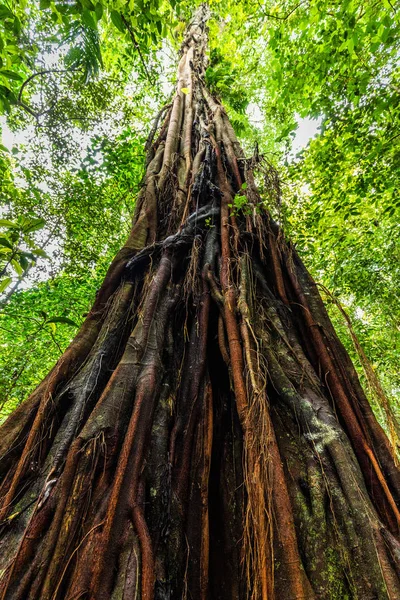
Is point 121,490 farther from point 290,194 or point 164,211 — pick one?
point 290,194

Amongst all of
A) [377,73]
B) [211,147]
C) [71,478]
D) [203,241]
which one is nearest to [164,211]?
[203,241]

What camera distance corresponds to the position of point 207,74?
18.7 feet

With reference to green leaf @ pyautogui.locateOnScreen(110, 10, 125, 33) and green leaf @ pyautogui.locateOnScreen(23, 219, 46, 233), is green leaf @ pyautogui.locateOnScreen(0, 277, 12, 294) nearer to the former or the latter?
green leaf @ pyautogui.locateOnScreen(23, 219, 46, 233)

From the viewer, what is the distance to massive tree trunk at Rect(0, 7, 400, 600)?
4.08 ft

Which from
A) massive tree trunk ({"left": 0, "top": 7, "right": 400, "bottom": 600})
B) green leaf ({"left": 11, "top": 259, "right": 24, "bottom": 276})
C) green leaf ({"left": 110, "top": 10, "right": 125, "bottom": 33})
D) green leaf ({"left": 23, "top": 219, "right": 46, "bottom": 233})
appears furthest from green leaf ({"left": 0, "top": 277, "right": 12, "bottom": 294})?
green leaf ({"left": 110, "top": 10, "right": 125, "bottom": 33})

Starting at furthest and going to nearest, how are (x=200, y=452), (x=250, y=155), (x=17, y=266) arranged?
1. (x=250, y=155)
2. (x=17, y=266)
3. (x=200, y=452)

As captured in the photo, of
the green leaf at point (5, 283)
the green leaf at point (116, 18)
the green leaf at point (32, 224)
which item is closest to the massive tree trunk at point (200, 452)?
the green leaf at point (5, 283)

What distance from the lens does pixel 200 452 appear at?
1749 millimetres

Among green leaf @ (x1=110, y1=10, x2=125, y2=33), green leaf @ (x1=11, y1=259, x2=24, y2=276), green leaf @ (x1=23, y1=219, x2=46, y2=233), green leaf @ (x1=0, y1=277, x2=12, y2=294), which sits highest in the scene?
green leaf @ (x1=110, y1=10, x2=125, y2=33)

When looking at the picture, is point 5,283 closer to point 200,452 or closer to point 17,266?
point 17,266

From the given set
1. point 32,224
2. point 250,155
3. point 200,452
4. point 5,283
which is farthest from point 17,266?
point 250,155

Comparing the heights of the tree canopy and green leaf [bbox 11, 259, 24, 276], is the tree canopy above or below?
above

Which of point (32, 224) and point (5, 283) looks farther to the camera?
point (32, 224)

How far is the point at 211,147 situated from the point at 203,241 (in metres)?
1.61
